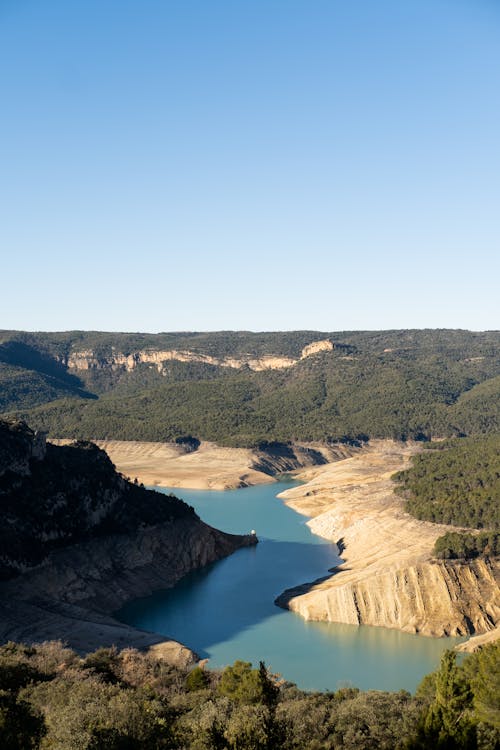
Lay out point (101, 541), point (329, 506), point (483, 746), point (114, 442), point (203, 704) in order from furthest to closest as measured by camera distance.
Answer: point (114, 442)
point (329, 506)
point (101, 541)
point (203, 704)
point (483, 746)

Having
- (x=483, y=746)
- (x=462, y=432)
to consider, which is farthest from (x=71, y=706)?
(x=462, y=432)

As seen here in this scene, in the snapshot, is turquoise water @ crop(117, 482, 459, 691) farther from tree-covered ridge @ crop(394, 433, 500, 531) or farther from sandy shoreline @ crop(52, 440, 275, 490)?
sandy shoreline @ crop(52, 440, 275, 490)

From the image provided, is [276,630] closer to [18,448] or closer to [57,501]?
[57,501]

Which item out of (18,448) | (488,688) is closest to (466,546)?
(488,688)

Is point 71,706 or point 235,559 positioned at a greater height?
point 71,706

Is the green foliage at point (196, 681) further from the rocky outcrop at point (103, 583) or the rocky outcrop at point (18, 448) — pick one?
the rocky outcrop at point (18, 448)

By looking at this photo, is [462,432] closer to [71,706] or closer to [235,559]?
[235,559]
